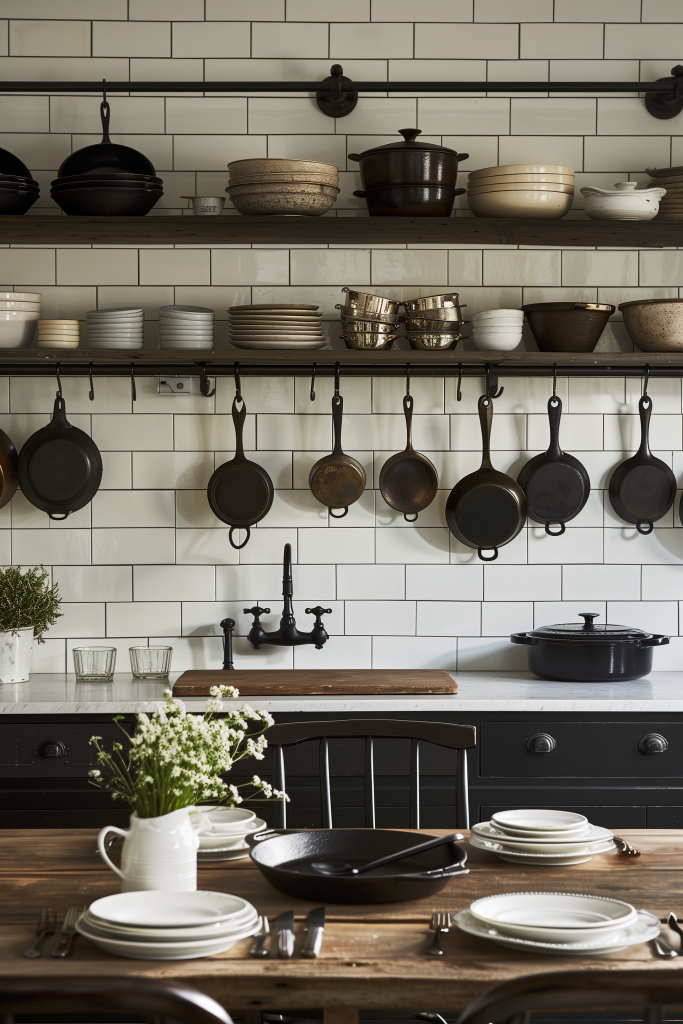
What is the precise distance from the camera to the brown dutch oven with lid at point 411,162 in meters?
3.16

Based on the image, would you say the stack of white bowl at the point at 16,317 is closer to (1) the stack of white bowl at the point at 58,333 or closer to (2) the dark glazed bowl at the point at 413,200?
(1) the stack of white bowl at the point at 58,333

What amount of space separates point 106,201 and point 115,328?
387 mm

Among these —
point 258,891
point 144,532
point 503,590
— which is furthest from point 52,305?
point 258,891

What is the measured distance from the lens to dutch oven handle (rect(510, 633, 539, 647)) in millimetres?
3283

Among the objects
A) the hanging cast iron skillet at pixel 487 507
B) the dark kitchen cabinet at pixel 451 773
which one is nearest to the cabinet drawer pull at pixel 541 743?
the dark kitchen cabinet at pixel 451 773

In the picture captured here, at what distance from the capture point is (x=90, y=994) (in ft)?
3.18

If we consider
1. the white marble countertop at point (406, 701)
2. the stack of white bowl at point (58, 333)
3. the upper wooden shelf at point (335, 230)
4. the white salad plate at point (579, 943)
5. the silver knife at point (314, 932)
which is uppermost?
the upper wooden shelf at point (335, 230)

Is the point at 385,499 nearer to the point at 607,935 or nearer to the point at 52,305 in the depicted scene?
the point at 52,305

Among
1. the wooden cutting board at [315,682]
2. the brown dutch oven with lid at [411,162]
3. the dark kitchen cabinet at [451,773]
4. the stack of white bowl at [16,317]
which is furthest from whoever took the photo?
the stack of white bowl at [16,317]

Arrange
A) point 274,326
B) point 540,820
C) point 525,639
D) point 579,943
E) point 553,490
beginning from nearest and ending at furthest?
point 579,943 → point 540,820 → point 274,326 → point 525,639 → point 553,490

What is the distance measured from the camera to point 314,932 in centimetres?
142

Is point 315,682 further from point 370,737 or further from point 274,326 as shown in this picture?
point 274,326

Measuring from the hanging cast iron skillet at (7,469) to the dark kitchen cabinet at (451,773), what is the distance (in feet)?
2.60

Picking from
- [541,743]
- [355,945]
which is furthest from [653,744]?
[355,945]
